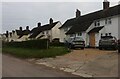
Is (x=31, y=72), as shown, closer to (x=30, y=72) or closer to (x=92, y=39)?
(x=30, y=72)

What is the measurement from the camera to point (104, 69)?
18.0 metres

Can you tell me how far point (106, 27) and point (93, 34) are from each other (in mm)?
3797

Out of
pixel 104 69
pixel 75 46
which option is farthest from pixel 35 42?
pixel 104 69

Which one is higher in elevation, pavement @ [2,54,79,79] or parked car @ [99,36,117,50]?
parked car @ [99,36,117,50]

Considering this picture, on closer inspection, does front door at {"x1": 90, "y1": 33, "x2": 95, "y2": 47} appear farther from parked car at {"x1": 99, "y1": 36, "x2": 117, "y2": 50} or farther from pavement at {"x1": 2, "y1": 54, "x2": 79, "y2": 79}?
pavement at {"x1": 2, "y1": 54, "x2": 79, "y2": 79}

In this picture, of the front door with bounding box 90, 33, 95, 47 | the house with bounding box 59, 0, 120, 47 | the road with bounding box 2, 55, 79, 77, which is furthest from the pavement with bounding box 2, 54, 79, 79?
the front door with bounding box 90, 33, 95, 47

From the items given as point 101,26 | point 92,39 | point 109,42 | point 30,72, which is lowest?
point 30,72

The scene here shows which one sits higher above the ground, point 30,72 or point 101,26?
point 101,26

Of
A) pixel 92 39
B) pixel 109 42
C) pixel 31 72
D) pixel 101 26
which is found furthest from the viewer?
pixel 92 39

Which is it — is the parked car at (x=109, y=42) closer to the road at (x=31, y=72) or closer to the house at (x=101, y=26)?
the house at (x=101, y=26)

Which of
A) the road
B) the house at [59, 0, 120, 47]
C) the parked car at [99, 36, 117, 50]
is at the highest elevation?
the house at [59, 0, 120, 47]

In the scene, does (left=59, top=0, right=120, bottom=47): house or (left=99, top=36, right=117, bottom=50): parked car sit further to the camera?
(left=59, top=0, right=120, bottom=47): house

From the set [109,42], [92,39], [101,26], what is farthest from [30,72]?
[92,39]

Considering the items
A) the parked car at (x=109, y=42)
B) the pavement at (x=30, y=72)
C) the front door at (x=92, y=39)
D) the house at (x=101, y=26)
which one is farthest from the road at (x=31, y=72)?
the front door at (x=92, y=39)
